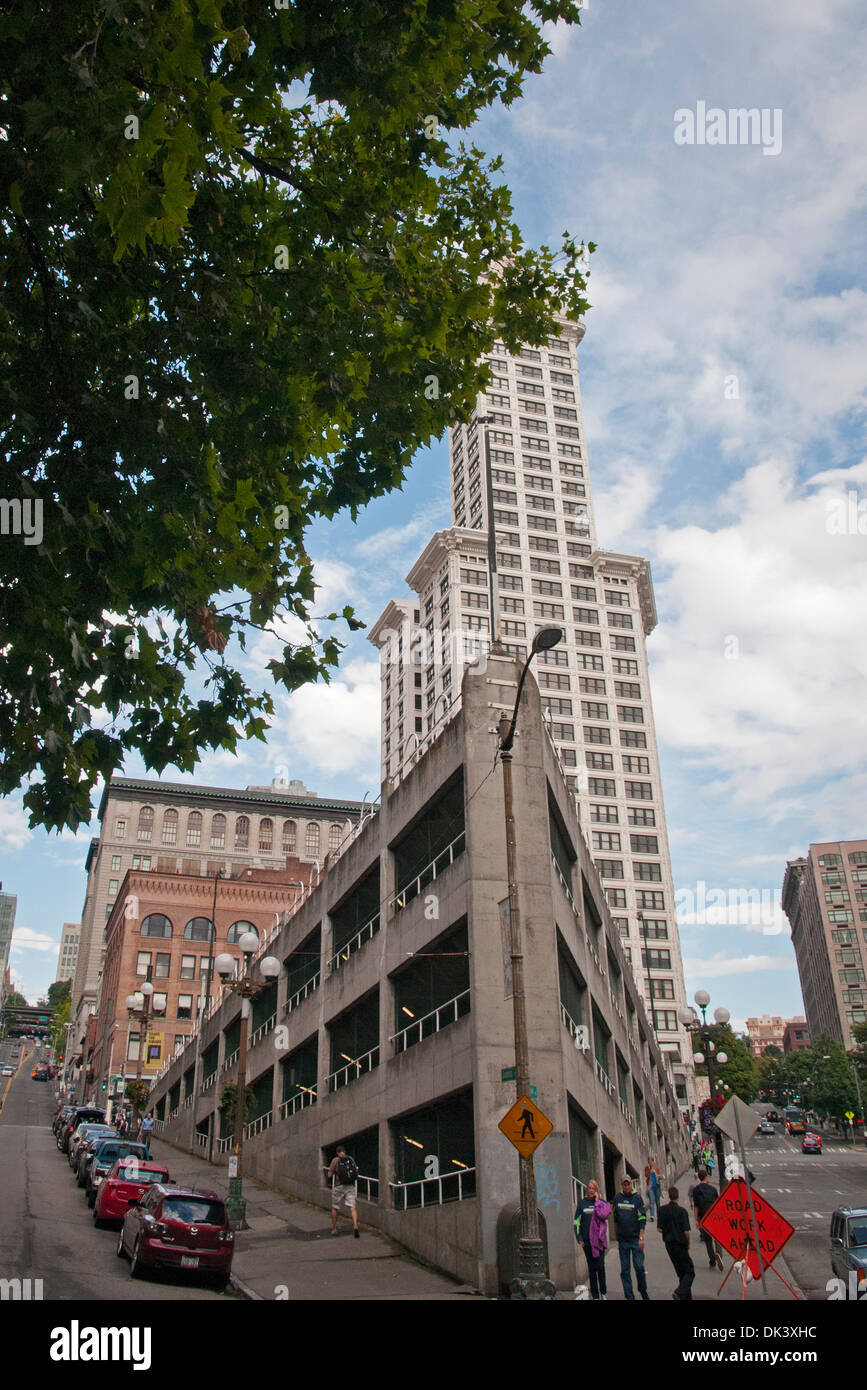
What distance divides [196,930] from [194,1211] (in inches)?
2618

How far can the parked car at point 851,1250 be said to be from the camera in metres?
15.7

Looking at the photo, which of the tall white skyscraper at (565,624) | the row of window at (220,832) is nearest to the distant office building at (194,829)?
the row of window at (220,832)

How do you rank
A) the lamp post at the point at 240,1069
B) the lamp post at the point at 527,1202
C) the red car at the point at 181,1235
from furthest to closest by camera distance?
1. the lamp post at the point at 240,1069
2. the red car at the point at 181,1235
3. the lamp post at the point at 527,1202

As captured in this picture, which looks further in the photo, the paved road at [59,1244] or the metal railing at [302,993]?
the metal railing at [302,993]

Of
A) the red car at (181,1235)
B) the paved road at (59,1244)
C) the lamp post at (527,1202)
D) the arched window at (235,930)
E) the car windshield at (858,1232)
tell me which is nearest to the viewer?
the lamp post at (527,1202)

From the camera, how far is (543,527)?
4018 inches

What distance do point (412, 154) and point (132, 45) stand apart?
4.44m

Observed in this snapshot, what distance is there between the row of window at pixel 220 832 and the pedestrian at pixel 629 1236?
112251 millimetres

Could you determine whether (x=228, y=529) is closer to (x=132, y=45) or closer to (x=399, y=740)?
(x=132, y=45)

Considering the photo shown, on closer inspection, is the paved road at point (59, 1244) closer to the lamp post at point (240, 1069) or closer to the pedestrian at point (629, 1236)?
the lamp post at point (240, 1069)

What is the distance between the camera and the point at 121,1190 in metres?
19.9

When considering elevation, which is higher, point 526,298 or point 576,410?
point 576,410

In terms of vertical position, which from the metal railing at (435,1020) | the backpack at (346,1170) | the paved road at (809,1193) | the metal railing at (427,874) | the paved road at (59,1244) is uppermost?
the metal railing at (427,874)
